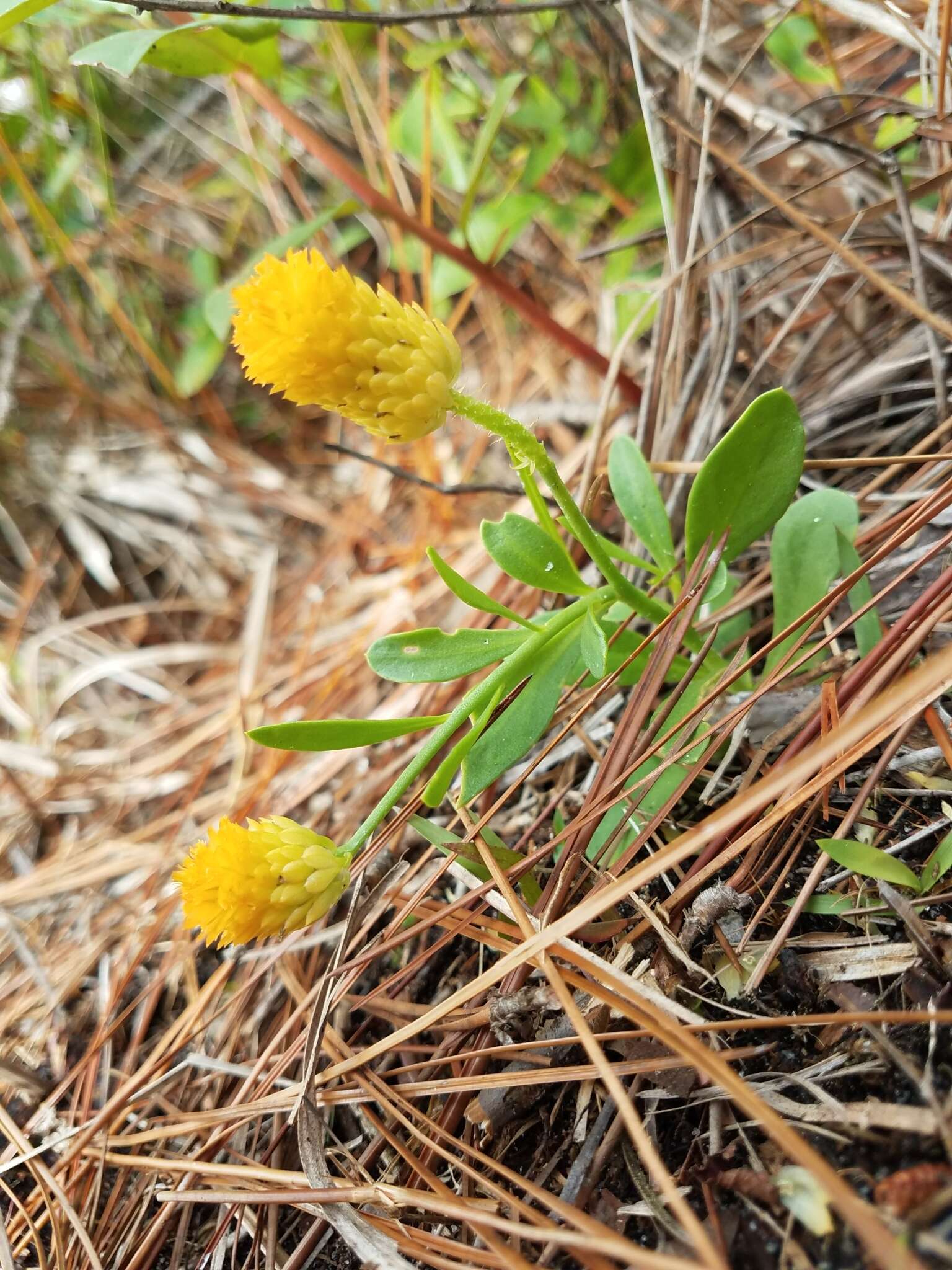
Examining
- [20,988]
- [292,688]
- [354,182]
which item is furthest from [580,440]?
[20,988]

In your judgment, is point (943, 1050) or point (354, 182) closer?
point (943, 1050)

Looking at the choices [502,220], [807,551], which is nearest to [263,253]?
[502,220]

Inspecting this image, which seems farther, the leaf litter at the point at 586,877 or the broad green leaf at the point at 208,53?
the broad green leaf at the point at 208,53

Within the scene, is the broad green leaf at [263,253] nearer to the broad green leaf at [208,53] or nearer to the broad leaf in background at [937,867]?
the broad green leaf at [208,53]

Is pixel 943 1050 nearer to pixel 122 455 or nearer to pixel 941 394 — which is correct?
pixel 941 394

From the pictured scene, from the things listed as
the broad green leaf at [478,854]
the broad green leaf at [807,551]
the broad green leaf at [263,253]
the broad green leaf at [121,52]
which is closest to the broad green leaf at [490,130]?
the broad green leaf at [263,253]

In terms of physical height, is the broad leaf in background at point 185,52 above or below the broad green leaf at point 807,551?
above

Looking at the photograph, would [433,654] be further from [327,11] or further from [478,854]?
[327,11]
